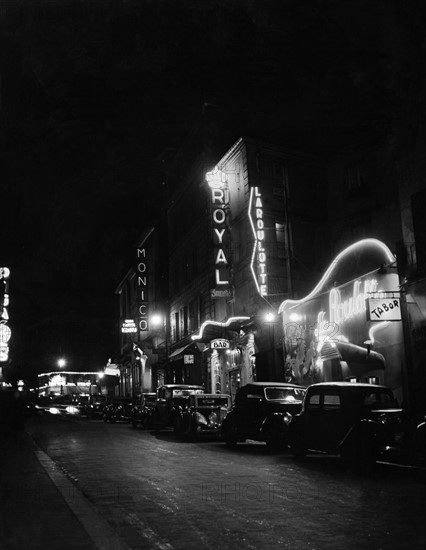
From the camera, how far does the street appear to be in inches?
267

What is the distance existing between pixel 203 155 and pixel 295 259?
10.5 metres

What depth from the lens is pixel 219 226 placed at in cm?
3247

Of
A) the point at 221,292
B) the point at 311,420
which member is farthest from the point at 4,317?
the point at 311,420

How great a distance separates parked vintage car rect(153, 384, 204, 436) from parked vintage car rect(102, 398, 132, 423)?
9035mm

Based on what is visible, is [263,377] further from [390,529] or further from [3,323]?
[3,323]

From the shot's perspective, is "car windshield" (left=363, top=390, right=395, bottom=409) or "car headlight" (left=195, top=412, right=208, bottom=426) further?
"car headlight" (left=195, top=412, right=208, bottom=426)

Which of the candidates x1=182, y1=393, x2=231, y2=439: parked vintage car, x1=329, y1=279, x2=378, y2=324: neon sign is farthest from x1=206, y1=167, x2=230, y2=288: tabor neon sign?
x1=182, y1=393, x2=231, y2=439: parked vintage car

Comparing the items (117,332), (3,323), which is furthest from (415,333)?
(117,332)

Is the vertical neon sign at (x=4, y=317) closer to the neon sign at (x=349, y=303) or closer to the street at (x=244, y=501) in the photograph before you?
the neon sign at (x=349, y=303)

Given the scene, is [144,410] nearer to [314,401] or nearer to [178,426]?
[178,426]

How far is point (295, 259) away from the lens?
3000cm

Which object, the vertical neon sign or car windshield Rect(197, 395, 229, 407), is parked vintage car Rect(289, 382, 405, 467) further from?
the vertical neon sign

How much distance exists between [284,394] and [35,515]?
38.7 feet

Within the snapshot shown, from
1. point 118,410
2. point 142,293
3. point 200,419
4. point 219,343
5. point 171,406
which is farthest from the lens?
point 142,293
